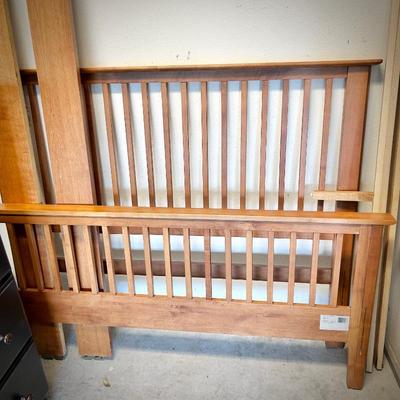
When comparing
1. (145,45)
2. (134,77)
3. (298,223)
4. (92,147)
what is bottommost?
(298,223)

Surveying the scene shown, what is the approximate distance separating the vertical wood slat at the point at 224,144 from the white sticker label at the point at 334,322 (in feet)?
2.03

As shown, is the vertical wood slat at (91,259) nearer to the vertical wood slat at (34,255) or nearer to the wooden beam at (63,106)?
the wooden beam at (63,106)

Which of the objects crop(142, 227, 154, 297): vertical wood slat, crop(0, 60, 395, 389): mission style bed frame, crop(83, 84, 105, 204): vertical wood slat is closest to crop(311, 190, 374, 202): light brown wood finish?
crop(0, 60, 395, 389): mission style bed frame

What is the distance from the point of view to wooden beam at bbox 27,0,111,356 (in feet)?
4.18

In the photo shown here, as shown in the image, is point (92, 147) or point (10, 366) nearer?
point (10, 366)

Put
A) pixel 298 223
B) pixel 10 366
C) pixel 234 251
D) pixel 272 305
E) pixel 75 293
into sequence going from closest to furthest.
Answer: pixel 10 366, pixel 298 223, pixel 272 305, pixel 75 293, pixel 234 251

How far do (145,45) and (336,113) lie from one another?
2.79 feet

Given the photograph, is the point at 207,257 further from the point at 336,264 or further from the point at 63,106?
the point at 63,106

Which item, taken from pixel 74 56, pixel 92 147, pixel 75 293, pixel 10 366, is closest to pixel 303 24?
pixel 74 56

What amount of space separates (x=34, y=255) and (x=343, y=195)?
4.43 feet

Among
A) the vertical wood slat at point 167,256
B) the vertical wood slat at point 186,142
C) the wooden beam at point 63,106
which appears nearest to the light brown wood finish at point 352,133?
the vertical wood slat at point 186,142

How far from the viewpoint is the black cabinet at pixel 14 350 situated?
3.59ft

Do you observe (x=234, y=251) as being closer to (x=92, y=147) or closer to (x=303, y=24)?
(x=92, y=147)

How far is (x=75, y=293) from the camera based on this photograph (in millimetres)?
1467
